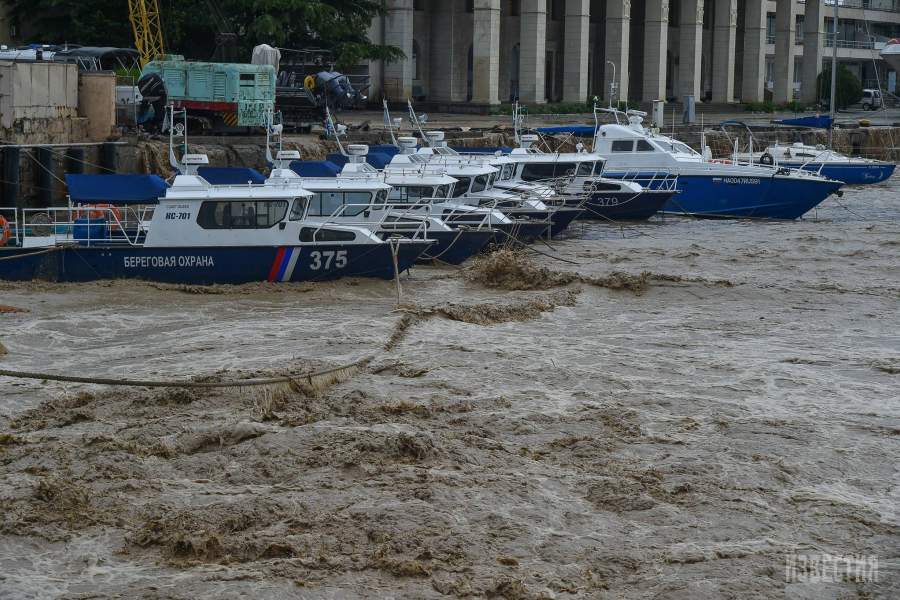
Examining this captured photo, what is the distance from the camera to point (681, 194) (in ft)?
118

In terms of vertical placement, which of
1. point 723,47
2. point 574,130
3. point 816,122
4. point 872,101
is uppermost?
point 723,47

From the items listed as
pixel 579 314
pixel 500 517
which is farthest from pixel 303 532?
pixel 579 314

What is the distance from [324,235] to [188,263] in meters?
2.33

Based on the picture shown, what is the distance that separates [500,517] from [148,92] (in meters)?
28.1

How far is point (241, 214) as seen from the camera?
71.5 ft

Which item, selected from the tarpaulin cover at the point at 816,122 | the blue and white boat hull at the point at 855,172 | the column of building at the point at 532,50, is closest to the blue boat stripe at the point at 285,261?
the blue and white boat hull at the point at 855,172

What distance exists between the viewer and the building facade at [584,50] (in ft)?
186

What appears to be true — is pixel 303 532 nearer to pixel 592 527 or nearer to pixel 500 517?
pixel 500 517

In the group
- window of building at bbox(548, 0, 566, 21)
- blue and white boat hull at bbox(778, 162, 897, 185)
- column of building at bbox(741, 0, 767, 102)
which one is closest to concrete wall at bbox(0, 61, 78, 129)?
blue and white boat hull at bbox(778, 162, 897, 185)

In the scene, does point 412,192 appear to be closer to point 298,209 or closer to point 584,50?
point 298,209

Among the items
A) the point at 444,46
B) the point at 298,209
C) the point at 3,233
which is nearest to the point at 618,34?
the point at 444,46

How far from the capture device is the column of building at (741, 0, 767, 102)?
239 feet

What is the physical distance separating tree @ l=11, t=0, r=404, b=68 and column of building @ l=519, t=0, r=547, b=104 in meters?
10.3

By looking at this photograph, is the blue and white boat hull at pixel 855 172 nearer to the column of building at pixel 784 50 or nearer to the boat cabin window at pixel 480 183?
the boat cabin window at pixel 480 183
